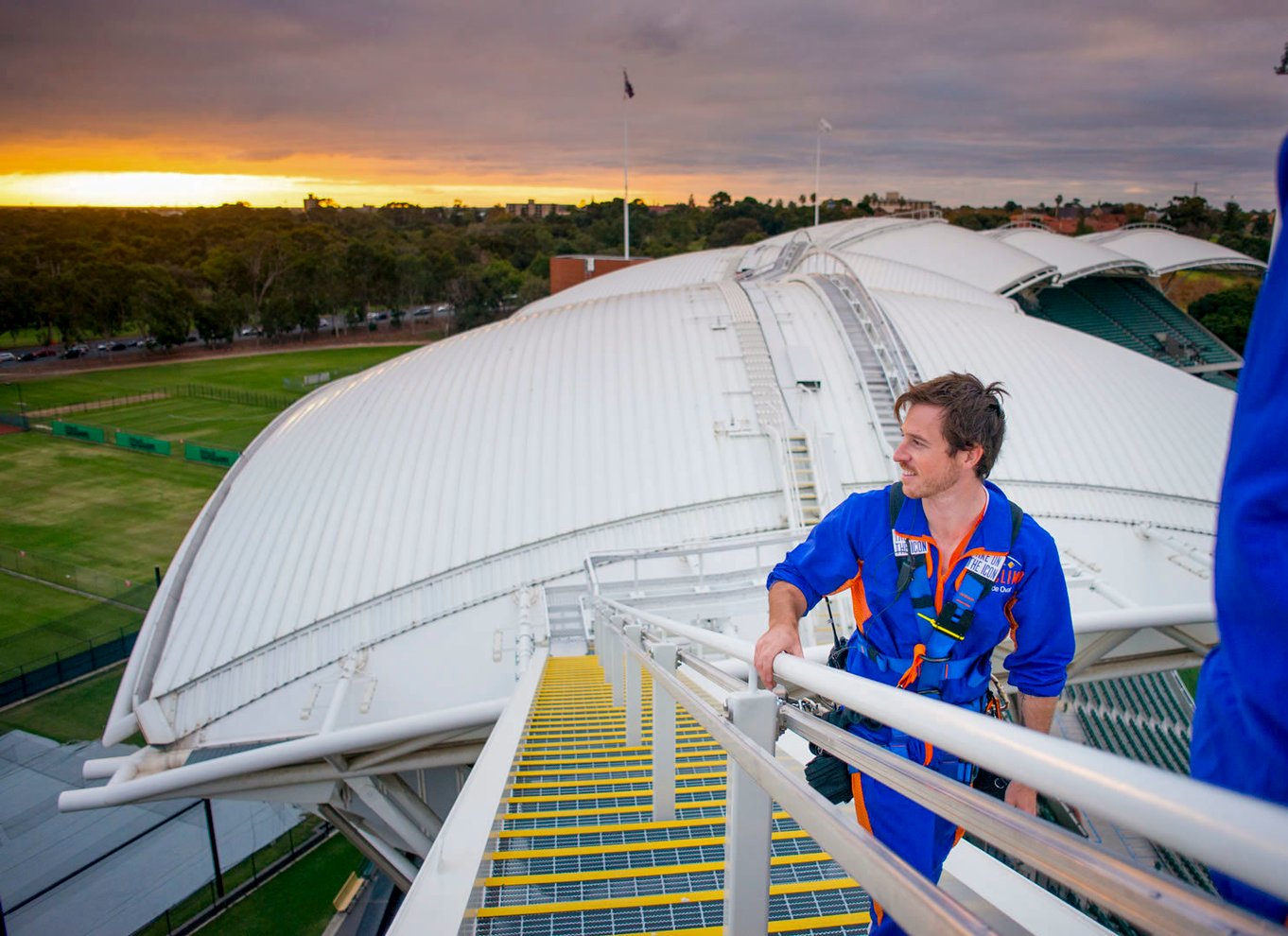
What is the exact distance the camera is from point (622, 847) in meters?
4.29

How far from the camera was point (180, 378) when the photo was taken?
56438mm

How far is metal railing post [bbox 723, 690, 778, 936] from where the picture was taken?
2.40 m

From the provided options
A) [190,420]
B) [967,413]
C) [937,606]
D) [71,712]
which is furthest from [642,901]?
[190,420]

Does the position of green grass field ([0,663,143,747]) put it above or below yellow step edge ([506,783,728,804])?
below

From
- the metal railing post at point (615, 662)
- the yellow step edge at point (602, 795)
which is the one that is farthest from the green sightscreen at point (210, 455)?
the yellow step edge at point (602, 795)

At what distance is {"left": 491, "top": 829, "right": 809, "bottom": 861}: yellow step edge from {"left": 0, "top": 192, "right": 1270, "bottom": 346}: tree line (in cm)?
6804

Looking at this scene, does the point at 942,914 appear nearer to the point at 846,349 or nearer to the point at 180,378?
the point at 846,349

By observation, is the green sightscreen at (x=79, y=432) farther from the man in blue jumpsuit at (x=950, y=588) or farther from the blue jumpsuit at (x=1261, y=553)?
the blue jumpsuit at (x=1261, y=553)

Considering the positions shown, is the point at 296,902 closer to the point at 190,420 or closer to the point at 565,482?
the point at 565,482

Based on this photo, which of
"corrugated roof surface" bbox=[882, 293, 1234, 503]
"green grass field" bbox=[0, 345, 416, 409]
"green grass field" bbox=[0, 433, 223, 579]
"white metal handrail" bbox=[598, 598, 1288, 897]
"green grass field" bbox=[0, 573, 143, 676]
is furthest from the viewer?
"green grass field" bbox=[0, 345, 416, 409]

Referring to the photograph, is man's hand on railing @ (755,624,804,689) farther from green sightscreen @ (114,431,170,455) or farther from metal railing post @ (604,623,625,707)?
green sightscreen @ (114,431,170,455)

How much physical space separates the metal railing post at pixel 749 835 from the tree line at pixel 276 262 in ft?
229

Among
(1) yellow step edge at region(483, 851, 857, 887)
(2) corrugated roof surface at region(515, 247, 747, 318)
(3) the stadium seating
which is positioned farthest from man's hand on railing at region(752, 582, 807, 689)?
(3) the stadium seating

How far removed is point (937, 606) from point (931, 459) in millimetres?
482
